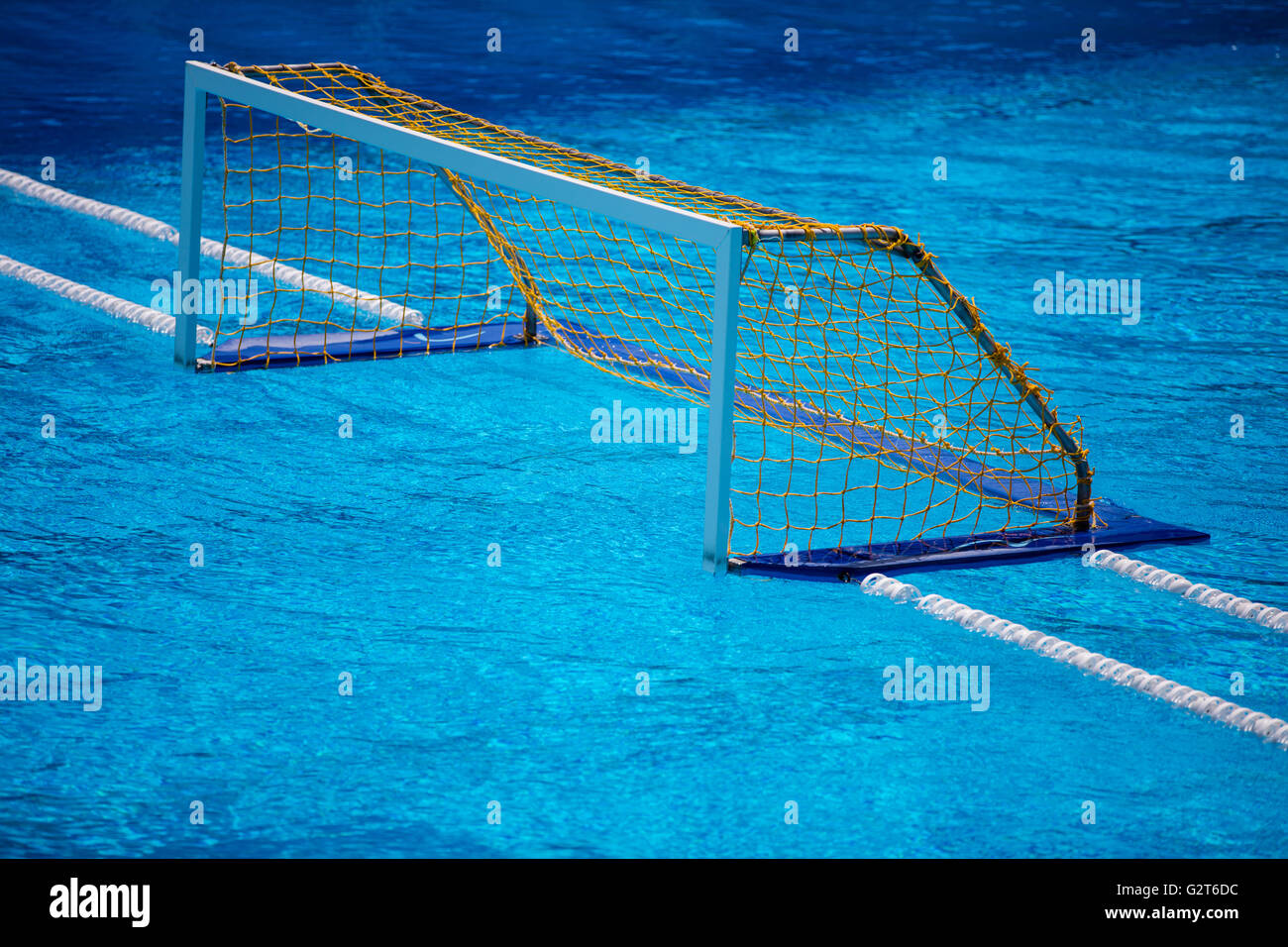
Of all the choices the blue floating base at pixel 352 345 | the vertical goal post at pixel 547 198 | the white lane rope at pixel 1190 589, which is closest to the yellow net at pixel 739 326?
the blue floating base at pixel 352 345

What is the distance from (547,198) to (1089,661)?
2551mm

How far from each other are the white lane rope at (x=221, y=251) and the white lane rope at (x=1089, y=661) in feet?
11.2

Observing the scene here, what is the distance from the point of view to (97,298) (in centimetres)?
788

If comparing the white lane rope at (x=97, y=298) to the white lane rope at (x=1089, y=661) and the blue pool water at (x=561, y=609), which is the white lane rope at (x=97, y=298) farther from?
the white lane rope at (x=1089, y=661)

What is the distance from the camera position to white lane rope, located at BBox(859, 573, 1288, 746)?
4293mm

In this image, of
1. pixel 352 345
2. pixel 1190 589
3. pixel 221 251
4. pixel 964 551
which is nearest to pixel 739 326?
pixel 352 345

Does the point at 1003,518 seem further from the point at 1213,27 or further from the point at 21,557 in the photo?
the point at 1213,27

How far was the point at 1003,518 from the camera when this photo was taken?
5723 mm

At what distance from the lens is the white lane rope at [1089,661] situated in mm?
4293

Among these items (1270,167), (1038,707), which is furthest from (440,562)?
(1270,167)

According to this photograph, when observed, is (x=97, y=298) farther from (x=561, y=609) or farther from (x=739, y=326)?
(x=561, y=609)

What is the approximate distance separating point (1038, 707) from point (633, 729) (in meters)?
1.10

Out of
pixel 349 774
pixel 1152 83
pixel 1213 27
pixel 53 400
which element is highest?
pixel 1213 27

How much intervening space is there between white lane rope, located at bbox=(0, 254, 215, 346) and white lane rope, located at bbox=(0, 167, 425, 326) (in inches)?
17.6
